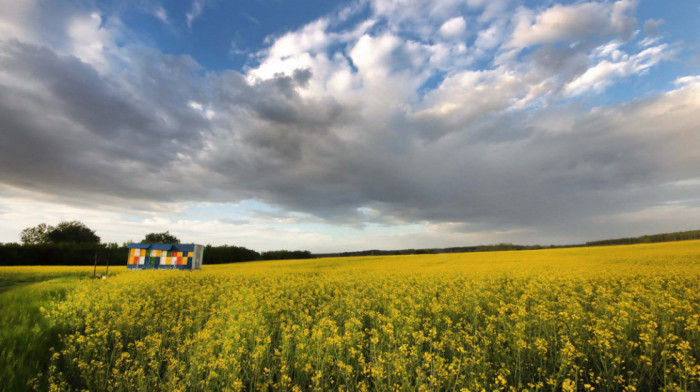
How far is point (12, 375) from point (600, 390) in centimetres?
972

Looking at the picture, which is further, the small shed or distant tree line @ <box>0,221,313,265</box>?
distant tree line @ <box>0,221,313,265</box>

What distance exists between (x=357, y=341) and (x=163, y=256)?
27667 mm

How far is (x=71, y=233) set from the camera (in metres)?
67.4

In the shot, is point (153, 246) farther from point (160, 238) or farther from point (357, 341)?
point (160, 238)

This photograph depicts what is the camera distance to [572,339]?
6.43m

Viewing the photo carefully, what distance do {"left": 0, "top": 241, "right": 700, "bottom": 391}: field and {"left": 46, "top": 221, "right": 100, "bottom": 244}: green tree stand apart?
73252 millimetres

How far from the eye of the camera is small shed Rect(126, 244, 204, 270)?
2755 cm

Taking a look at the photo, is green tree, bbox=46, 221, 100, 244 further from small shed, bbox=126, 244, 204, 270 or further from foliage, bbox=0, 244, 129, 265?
small shed, bbox=126, 244, 204, 270

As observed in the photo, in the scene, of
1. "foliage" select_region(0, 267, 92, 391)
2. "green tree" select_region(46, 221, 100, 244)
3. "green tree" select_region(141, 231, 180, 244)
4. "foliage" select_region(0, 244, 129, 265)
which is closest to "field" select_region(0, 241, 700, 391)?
"foliage" select_region(0, 267, 92, 391)

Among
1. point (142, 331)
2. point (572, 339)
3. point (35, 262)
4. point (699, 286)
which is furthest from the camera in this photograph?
point (35, 262)

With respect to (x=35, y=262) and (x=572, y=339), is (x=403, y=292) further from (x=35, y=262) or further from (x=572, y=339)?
(x=35, y=262)

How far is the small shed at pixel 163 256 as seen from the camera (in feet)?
90.4

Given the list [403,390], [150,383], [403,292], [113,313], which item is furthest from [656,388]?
[113,313]

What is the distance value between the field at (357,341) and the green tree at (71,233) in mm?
73252
